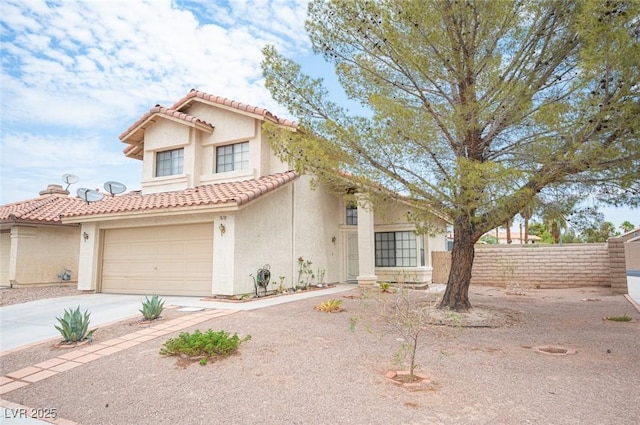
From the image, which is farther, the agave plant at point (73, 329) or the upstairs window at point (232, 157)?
the upstairs window at point (232, 157)

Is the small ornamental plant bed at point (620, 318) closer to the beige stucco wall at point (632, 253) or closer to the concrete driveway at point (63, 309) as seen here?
the concrete driveway at point (63, 309)

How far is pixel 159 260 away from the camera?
13.7 m

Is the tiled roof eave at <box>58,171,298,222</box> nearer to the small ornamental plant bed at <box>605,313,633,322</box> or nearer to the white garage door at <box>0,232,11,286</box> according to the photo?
the white garage door at <box>0,232,11,286</box>

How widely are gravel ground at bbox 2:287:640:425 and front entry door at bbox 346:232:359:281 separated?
10198mm

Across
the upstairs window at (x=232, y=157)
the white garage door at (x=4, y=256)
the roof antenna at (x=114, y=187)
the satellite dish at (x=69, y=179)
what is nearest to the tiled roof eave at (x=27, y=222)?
the white garage door at (x=4, y=256)

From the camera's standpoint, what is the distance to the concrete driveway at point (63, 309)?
8.00 meters

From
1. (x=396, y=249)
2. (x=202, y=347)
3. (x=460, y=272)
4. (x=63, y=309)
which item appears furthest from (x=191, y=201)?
(x=396, y=249)

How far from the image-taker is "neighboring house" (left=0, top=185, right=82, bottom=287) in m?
16.6

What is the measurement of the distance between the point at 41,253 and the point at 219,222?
10639mm

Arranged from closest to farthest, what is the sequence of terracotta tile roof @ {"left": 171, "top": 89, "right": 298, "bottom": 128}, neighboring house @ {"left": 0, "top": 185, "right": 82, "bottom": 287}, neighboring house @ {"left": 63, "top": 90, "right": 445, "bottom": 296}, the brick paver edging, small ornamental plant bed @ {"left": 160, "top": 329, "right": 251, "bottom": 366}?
the brick paver edging
small ornamental plant bed @ {"left": 160, "top": 329, "right": 251, "bottom": 366}
neighboring house @ {"left": 63, "top": 90, "right": 445, "bottom": 296}
terracotta tile roof @ {"left": 171, "top": 89, "right": 298, "bottom": 128}
neighboring house @ {"left": 0, "top": 185, "right": 82, "bottom": 287}

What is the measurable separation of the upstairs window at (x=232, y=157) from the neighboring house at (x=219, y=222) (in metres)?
0.05

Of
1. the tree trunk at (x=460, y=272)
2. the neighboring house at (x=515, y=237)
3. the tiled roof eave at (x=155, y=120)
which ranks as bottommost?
the tree trunk at (x=460, y=272)

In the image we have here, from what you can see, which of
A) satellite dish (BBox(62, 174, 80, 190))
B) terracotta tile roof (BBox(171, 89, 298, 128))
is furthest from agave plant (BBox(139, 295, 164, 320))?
satellite dish (BBox(62, 174, 80, 190))

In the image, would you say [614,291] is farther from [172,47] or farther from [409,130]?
[172,47]
